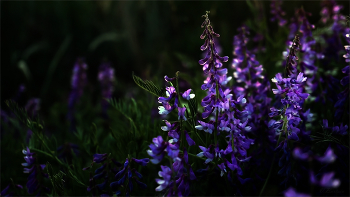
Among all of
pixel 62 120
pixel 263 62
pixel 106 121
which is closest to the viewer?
pixel 263 62

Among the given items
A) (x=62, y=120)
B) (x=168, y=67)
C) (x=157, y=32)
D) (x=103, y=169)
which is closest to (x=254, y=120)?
(x=103, y=169)

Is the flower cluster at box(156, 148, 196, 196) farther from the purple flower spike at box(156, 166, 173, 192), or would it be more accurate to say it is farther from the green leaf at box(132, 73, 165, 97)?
the green leaf at box(132, 73, 165, 97)

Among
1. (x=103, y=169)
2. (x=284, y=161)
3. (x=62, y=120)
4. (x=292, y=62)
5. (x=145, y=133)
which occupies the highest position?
(x=292, y=62)

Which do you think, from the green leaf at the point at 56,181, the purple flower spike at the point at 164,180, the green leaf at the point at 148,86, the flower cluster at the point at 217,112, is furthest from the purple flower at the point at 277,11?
the green leaf at the point at 56,181

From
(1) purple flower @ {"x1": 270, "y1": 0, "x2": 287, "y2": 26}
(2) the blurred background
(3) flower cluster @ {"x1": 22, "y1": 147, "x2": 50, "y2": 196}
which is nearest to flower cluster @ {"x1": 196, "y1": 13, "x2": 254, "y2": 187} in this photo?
(3) flower cluster @ {"x1": 22, "y1": 147, "x2": 50, "y2": 196}

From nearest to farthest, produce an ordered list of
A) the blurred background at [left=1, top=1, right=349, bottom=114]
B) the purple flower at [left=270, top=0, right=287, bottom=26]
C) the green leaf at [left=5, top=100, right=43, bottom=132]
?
the green leaf at [left=5, top=100, right=43, bottom=132] < the purple flower at [left=270, top=0, right=287, bottom=26] < the blurred background at [left=1, top=1, right=349, bottom=114]

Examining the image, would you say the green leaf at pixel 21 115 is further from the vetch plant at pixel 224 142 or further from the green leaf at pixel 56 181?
the green leaf at pixel 56 181

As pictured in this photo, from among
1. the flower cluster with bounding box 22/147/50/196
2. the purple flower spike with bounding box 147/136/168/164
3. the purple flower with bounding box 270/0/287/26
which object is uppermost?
the purple flower with bounding box 270/0/287/26

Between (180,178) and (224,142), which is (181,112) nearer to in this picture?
(180,178)

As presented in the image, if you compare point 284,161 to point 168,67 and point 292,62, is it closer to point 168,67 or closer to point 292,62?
point 292,62
